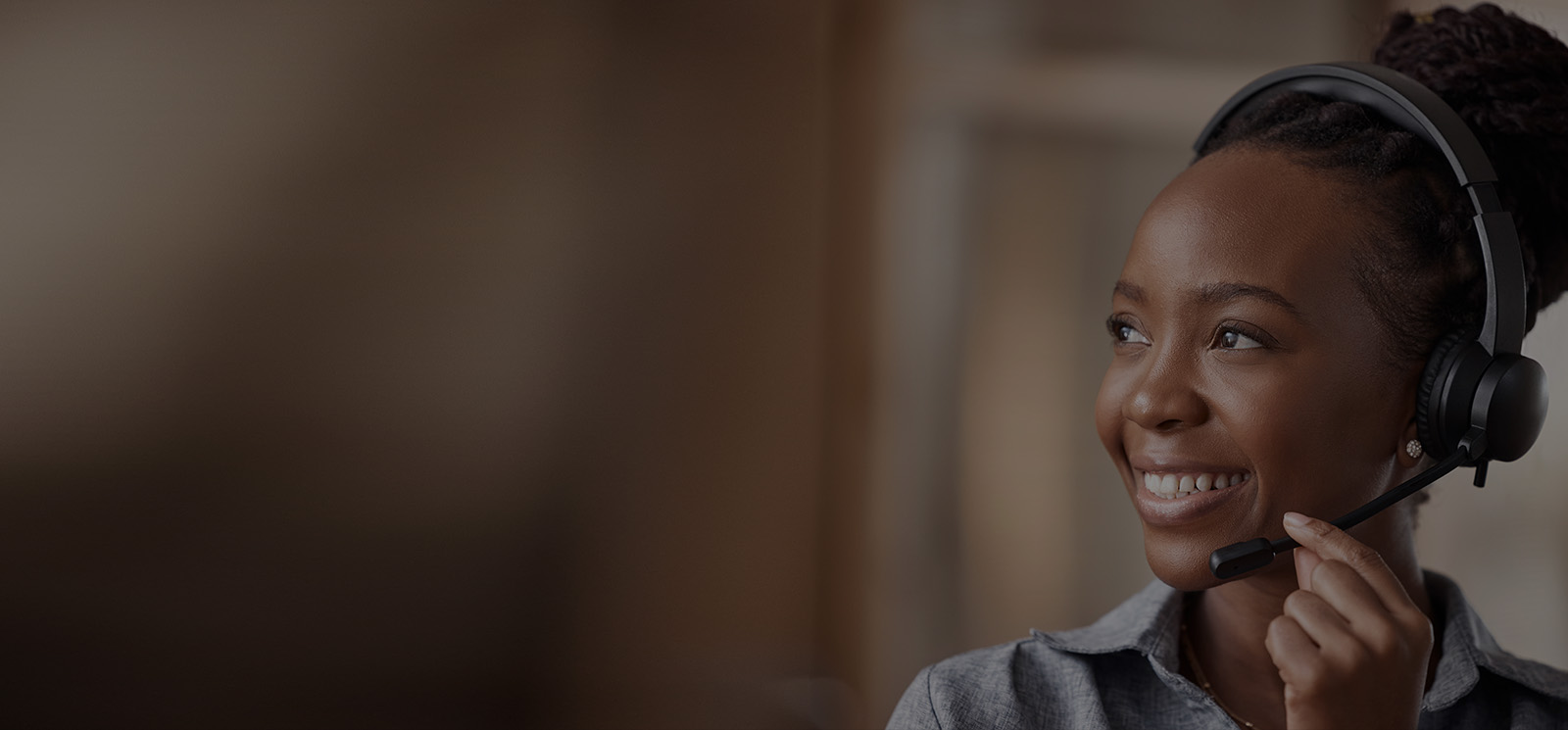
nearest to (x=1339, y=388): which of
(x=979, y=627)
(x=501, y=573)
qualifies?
(x=501, y=573)

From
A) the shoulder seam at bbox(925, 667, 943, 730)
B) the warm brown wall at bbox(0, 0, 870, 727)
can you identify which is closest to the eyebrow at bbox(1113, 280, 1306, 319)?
the shoulder seam at bbox(925, 667, 943, 730)

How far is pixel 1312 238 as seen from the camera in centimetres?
78

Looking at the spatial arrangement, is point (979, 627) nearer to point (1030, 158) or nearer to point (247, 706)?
point (1030, 158)

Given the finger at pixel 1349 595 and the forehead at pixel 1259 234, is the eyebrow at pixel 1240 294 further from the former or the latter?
the finger at pixel 1349 595

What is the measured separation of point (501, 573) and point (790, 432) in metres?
0.56

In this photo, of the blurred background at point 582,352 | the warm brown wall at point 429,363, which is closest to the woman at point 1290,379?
the blurred background at point 582,352

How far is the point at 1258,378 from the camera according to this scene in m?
0.76

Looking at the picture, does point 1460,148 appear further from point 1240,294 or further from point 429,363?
point 429,363

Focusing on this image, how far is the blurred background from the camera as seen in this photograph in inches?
40.4

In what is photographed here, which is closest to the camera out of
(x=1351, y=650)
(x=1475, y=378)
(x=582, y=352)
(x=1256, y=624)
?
(x=1351, y=650)

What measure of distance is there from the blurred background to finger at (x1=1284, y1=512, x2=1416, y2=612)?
0.86 metres

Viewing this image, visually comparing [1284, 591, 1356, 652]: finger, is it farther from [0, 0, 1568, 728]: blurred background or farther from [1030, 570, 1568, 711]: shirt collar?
[0, 0, 1568, 728]: blurred background

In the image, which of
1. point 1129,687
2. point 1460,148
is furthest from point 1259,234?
point 1129,687

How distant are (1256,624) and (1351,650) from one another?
0.25 m
